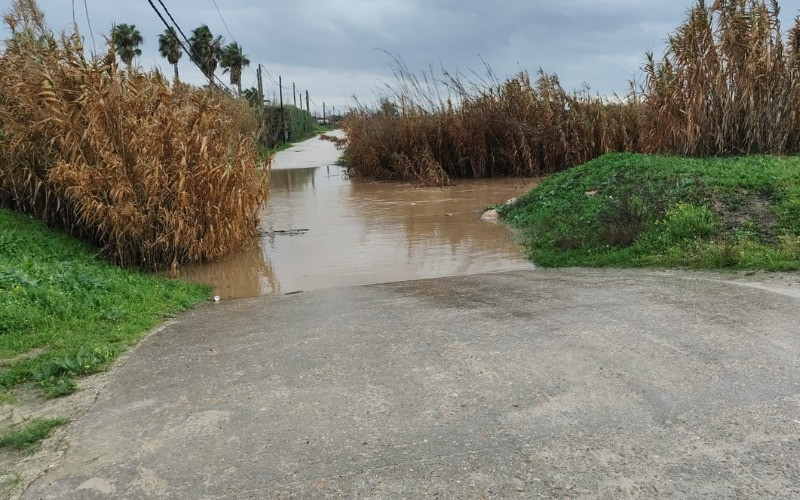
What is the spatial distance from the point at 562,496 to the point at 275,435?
1.45m

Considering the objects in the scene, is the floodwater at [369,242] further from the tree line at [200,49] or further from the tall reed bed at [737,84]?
the tree line at [200,49]

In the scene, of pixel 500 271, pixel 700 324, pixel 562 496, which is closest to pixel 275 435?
pixel 562 496

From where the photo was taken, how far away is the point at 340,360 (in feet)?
14.6

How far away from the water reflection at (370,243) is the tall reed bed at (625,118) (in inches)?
77.7

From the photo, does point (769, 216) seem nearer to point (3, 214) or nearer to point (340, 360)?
point (340, 360)

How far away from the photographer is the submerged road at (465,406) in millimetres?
2863

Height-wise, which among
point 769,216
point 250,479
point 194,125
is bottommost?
point 250,479

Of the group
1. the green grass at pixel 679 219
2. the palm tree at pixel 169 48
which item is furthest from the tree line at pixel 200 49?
the green grass at pixel 679 219

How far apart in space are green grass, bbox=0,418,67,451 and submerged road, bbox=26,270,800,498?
0.45 feet

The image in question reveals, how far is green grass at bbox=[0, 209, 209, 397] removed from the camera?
178 inches

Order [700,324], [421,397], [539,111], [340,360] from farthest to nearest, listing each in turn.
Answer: [539,111]
[700,324]
[340,360]
[421,397]

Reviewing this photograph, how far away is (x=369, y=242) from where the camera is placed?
10961 mm

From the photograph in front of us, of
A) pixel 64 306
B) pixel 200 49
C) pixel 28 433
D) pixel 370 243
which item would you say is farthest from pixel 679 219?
pixel 200 49

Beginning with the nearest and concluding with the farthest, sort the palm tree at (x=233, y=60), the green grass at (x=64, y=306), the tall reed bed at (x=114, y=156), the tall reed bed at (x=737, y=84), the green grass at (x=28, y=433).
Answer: the green grass at (x=28, y=433) → the green grass at (x=64, y=306) → the tall reed bed at (x=114, y=156) → the tall reed bed at (x=737, y=84) → the palm tree at (x=233, y=60)
